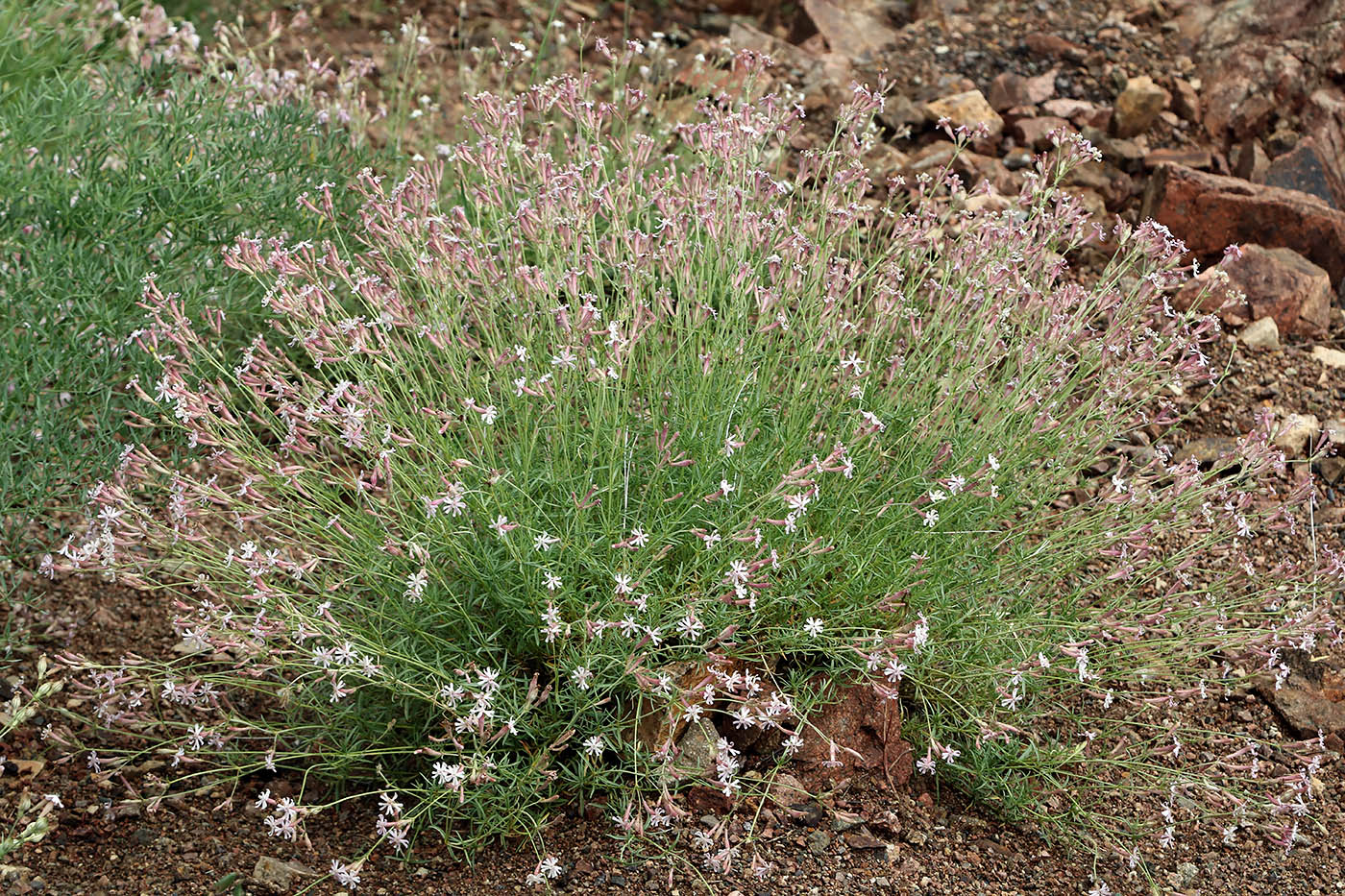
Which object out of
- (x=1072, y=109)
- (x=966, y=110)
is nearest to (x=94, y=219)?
(x=966, y=110)

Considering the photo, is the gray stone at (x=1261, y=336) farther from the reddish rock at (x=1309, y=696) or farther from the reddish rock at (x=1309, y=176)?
the reddish rock at (x=1309, y=696)

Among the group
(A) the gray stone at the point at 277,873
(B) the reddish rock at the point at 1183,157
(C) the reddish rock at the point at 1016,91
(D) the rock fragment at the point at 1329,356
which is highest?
(C) the reddish rock at the point at 1016,91

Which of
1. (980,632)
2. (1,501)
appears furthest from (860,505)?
(1,501)

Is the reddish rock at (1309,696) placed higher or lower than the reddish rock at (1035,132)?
lower

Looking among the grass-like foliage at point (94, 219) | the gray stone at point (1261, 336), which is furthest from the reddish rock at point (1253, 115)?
the grass-like foliage at point (94, 219)

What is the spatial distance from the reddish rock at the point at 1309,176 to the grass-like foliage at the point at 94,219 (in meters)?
3.88

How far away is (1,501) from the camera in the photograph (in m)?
3.48

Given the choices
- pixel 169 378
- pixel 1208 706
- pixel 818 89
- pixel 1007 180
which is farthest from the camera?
pixel 818 89

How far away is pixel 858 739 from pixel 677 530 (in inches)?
28.3

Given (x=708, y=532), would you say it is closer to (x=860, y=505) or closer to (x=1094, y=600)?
(x=860, y=505)

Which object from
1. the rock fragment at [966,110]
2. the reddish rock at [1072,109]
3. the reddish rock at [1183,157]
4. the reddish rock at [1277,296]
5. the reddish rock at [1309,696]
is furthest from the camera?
the reddish rock at [1072,109]

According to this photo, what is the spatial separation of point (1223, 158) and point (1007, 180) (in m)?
1.14

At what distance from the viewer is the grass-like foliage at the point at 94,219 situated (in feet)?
12.3

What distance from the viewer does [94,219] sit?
4.07 metres
